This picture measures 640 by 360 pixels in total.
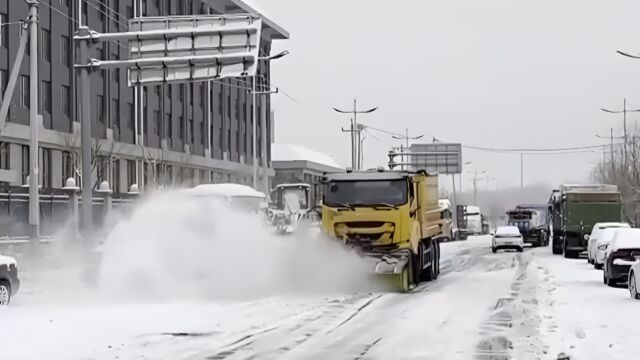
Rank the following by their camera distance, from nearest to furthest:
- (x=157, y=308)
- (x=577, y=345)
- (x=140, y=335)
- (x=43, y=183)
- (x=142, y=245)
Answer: (x=577, y=345), (x=140, y=335), (x=157, y=308), (x=142, y=245), (x=43, y=183)

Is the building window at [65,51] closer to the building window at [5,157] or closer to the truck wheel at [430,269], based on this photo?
the building window at [5,157]

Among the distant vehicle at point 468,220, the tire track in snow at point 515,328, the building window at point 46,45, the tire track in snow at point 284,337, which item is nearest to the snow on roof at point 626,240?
the tire track in snow at point 515,328

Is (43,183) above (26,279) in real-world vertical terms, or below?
above

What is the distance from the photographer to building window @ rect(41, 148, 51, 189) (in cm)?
5153

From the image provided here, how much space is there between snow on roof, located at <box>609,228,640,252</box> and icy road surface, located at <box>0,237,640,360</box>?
139 cm

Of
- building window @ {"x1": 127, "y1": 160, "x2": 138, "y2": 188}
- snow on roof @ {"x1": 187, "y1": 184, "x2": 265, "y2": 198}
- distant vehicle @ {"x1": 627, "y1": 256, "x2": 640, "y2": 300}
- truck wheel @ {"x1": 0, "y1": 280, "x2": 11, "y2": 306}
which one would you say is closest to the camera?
truck wheel @ {"x1": 0, "y1": 280, "x2": 11, "y2": 306}

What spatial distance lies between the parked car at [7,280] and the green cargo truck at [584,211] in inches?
1223

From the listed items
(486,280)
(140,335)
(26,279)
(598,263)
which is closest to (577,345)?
(140,335)

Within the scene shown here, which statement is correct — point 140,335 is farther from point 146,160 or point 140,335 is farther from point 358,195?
point 146,160

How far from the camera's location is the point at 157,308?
61.0 ft

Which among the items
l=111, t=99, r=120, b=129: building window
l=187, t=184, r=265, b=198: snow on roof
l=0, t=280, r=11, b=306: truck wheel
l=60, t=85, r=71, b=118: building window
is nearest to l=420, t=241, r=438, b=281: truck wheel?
l=187, t=184, r=265, b=198: snow on roof

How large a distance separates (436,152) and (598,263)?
4552 centimetres

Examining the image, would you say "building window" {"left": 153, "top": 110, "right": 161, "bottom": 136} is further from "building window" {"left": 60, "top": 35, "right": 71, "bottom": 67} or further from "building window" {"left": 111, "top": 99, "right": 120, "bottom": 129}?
"building window" {"left": 60, "top": 35, "right": 71, "bottom": 67}

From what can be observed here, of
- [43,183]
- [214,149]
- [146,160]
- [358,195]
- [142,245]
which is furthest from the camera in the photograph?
[214,149]
